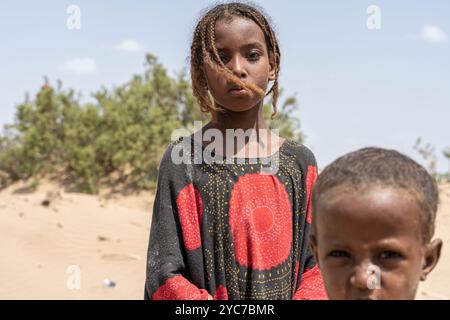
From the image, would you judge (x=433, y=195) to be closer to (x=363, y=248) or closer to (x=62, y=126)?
(x=363, y=248)

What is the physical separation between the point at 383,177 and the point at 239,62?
75 centimetres

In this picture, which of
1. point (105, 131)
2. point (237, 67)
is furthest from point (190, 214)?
point (105, 131)

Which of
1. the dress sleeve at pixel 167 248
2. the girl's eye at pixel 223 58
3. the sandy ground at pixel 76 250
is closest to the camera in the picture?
the dress sleeve at pixel 167 248

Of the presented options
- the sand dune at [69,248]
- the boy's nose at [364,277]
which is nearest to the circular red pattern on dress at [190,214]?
the boy's nose at [364,277]

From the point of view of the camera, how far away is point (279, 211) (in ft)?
6.63

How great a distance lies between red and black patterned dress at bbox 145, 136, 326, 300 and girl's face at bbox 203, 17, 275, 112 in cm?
20

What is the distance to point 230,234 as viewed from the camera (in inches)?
77.2

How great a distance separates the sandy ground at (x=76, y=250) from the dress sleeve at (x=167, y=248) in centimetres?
537

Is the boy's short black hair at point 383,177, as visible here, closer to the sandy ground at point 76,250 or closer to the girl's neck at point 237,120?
the girl's neck at point 237,120

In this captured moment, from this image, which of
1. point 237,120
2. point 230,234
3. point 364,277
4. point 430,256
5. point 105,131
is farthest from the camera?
point 105,131

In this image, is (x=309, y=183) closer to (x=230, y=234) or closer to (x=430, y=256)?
(x=230, y=234)

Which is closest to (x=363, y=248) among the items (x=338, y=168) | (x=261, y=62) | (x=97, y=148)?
(x=338, y=168)

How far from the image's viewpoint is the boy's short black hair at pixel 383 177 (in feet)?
4.58
